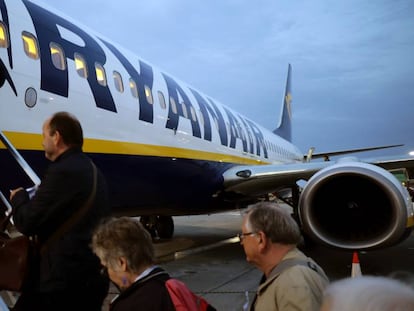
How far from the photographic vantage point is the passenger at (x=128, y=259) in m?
1.62

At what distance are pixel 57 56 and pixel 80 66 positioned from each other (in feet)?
1.05

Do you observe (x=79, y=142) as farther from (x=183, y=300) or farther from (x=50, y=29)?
(x=50, y=29)

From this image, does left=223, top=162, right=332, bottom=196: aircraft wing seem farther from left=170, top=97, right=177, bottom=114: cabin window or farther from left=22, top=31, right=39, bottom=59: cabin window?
left=22, top=31, right=39, bottom=59: cabin window

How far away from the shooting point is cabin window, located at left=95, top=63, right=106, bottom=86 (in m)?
4.59


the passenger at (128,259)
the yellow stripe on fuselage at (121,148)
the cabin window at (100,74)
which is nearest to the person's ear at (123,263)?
the passenger at (128,259)

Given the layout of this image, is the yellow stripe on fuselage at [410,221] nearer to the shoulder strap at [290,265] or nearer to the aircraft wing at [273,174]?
the aircraft wing at [273,174]

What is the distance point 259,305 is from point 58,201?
3.09 ft

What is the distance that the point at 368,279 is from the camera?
0.93 m

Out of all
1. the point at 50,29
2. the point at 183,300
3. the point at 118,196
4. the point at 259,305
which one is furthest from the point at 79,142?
the point at 118,196

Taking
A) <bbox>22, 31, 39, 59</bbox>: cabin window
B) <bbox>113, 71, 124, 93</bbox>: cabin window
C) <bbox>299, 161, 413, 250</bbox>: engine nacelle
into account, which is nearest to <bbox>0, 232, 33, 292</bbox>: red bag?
<bbox>22, 31, 39, 59</bbox>: cabin window

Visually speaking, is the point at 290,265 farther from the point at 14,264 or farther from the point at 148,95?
the point at 148,95

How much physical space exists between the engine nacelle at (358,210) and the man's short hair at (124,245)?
3755 millimetres

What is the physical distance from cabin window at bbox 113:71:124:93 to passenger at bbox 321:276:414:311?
423cm

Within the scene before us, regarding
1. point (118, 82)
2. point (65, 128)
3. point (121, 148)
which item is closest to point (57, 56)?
point (118, 82)
